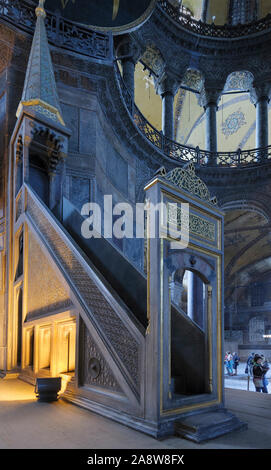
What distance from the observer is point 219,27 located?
1293 cm

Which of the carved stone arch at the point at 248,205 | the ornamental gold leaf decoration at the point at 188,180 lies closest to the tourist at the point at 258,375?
the ornamental gold leaf decoration at the point at 188,180

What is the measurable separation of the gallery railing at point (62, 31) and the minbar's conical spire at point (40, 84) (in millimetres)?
613

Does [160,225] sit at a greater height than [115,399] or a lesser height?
greater

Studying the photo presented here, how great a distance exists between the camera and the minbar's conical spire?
17.9ft

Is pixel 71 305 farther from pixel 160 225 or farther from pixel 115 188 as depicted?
pixel 115 188

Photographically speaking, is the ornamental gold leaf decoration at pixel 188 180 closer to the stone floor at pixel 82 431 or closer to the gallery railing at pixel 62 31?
the stone floor at pixel 82 431

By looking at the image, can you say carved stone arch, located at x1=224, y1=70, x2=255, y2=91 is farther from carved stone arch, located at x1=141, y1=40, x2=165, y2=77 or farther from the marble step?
the marble step

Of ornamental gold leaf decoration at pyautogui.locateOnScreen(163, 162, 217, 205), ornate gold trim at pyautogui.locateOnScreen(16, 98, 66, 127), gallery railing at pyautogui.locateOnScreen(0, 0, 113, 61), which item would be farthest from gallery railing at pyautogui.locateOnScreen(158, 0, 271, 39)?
ornamental gold leaf decoration at pyautogui.locateOnScreen(163, 162, 217, 205)

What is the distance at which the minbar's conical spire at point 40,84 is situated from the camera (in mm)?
5449

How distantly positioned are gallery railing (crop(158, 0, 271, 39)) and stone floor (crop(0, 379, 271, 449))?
13.0 meters

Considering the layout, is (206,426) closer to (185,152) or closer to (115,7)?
(115,7)

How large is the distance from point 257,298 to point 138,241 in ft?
38.1

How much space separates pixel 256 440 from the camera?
2.20 metres

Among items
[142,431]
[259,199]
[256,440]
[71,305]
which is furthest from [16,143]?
[259,199]
